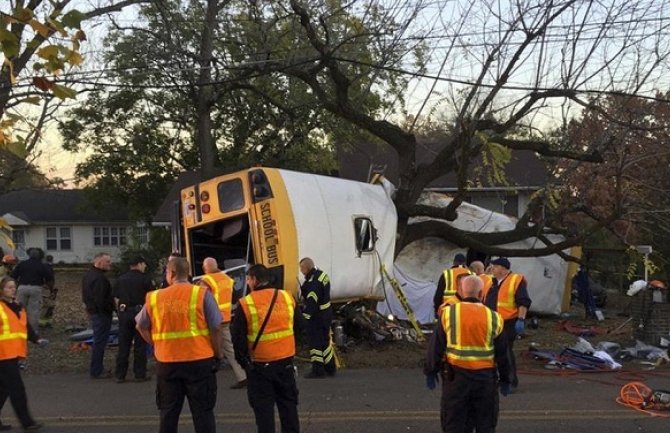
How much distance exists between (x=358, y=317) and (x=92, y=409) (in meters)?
5.28

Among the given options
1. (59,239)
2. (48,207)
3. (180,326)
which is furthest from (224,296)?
(48,207)

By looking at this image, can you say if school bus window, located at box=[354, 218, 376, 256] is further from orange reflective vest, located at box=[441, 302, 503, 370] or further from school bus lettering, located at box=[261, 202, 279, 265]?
orange reflective vest, located at box=[441, 302, 503, 370]

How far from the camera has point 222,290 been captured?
9055 mm

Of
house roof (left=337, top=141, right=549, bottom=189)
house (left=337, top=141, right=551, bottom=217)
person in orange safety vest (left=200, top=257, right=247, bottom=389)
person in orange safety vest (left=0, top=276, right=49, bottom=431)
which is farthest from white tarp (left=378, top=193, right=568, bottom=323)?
house roof (left=337, top=141, right=549, bottom=189)

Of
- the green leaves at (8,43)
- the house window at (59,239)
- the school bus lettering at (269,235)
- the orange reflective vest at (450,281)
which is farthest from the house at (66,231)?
the green leaves at (8,43)

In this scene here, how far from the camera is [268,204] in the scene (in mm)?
10680

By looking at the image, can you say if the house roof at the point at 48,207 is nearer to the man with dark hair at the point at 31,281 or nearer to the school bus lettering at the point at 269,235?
the man with dark hair at the point at 31,281

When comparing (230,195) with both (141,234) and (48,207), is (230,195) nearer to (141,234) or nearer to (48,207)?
(141,234)

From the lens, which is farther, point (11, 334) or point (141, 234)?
point (141, 234)

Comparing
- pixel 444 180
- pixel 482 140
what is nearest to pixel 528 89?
pixel 482 140

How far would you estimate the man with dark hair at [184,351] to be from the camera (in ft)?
18.2

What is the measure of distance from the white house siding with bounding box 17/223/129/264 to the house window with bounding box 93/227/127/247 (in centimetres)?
24

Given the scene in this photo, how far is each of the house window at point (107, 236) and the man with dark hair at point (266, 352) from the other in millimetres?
44383

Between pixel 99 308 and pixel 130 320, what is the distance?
824 millimetres
